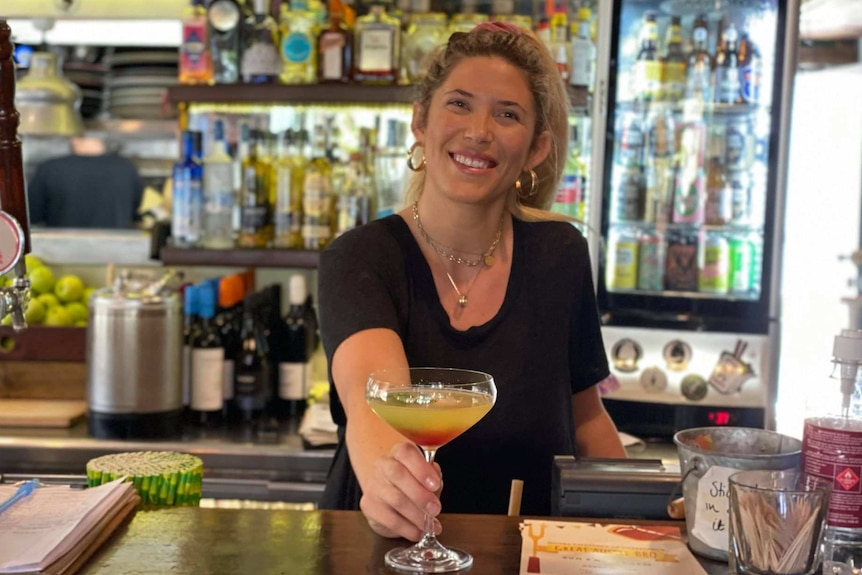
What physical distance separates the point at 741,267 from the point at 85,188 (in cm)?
333

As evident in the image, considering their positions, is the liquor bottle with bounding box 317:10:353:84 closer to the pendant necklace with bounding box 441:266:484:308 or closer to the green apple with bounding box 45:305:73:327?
the green apple with bounding box 45:305:73:327

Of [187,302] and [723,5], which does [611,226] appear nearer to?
[723,5]

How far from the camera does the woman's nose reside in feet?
5.95

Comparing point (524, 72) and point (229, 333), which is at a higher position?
point (524, 72)

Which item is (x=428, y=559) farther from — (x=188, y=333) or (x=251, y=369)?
(x=188, y=333)

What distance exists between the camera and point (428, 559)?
119 cm

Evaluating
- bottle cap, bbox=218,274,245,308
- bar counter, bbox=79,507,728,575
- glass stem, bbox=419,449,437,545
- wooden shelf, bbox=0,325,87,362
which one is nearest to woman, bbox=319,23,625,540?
bar counter, bbox=79,507,728,575

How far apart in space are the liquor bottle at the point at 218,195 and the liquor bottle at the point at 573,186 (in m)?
1.01

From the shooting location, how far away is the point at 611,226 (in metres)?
3.26

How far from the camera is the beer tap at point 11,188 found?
4.28ft

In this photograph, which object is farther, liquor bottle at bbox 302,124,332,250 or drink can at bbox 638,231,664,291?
drink can at bbox 638,231,664,291

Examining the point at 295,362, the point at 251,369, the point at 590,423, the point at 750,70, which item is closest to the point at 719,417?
the point at 750,70

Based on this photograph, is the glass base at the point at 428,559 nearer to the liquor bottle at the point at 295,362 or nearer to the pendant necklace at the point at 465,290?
the pendant necklace at the point at 465,290

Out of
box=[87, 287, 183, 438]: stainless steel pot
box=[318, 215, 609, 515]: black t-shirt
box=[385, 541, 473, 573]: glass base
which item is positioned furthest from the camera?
box=[87, 287, 183, 438]: stainless steel pot
